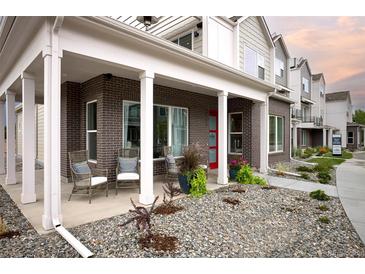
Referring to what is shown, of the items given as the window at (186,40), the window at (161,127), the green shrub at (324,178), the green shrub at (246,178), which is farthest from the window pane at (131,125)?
the green shrub at (324,178)

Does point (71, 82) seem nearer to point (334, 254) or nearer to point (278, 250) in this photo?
point (278, 250)

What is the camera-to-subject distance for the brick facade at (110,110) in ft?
21.1

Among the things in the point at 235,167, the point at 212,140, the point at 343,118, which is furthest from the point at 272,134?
the point at 343,118

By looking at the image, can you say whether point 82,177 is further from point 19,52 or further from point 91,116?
point 19,52

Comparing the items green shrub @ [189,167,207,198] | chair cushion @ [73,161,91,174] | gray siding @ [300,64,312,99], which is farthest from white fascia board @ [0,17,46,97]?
gray siding @ [300,64,312,99]

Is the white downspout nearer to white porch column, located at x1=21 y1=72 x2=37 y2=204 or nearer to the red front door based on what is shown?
white porch column, located at x1=21 y1=72 x2=37 y2=204

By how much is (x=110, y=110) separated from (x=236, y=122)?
20.4 feet

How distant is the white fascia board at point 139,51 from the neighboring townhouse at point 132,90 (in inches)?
0.7

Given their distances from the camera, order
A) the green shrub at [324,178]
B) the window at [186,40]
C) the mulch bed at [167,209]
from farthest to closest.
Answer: the window at [186,40] → the green shrub at [324,178] → the mulch bed at [167,209]

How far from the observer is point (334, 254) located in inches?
128

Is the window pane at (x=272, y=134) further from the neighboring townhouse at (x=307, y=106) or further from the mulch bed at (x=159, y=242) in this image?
the mulch bed at (x=159, y=242)

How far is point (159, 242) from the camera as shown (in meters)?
3.29

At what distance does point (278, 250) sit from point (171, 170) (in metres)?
4.23

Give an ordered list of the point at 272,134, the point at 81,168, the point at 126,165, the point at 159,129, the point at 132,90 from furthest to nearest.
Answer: the point at 272,134
the point at 159,129
the point at 132,90
the point at 126,165
the point at 81,168
